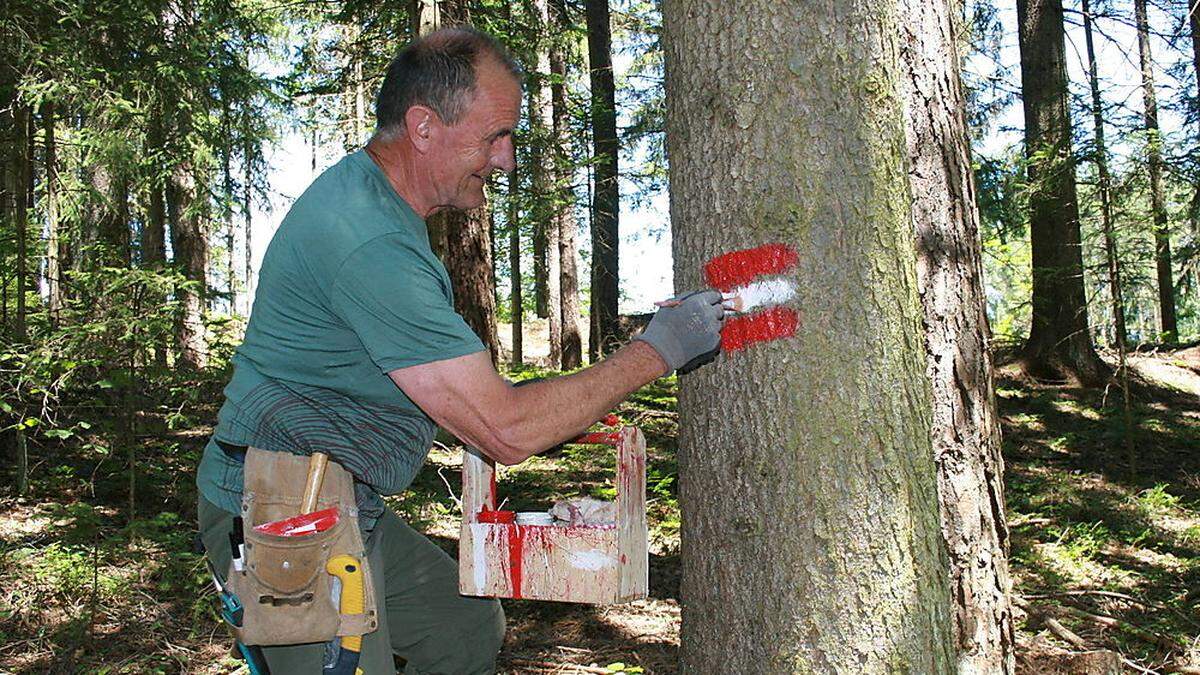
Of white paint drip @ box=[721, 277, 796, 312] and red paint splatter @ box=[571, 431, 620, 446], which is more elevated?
white paint drip @ box=[721, 277, 796, 312]

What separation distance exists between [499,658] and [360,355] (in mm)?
2334

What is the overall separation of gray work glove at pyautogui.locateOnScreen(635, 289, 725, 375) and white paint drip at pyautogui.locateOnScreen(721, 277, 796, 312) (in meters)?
0.04

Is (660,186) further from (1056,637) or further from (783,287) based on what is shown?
(783,287)

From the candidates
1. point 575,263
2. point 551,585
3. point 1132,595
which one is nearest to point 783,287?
point 551,585

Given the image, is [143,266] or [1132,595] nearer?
[1132,595]

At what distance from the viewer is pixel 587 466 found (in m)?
7.92

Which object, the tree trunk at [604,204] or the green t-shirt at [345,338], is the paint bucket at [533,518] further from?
the tree trunk at [604,204]

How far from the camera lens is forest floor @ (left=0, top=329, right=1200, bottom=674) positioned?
14.4 ft

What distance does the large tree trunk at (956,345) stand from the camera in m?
3.27

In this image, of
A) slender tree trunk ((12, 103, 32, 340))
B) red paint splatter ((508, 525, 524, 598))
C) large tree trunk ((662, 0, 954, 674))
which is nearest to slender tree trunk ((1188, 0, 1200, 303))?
large tree trunk ((662, 0, 954, 674))

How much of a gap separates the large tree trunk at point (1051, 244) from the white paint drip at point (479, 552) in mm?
8163

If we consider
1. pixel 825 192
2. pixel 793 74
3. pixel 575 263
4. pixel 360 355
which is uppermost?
pixel 575 263

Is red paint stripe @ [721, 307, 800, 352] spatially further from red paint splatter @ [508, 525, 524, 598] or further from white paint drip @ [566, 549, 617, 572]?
red paint splatter @ [508, 525, 524, 598]

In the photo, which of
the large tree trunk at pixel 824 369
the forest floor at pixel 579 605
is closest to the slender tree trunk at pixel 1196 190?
the forest floor at pixel 579 605
